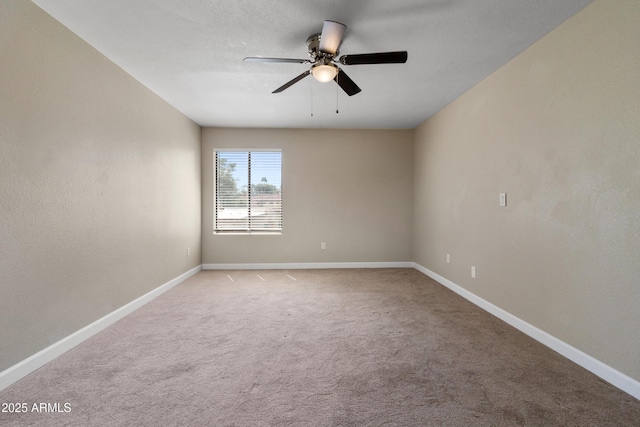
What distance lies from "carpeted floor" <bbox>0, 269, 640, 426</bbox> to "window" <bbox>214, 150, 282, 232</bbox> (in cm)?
226

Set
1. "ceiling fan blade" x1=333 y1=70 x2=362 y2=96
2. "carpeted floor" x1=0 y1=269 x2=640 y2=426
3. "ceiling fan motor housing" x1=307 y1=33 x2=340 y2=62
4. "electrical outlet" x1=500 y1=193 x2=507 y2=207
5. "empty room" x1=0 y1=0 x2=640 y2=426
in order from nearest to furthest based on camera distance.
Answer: "carpeted floor" x1=0 y1=269 x2=640 y2=426
"empty room" x1=0 y1=0 x2=640 y2=426
"ceiling fan motor housing" x1=307 y1=33 x2=340 y2=62
"ceiling fan blade" x1=333 y1=70 x2=362 y2=96
"electrical outlet" x1=500 y1=193 x2=507 y2=207

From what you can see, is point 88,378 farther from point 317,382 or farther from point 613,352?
point 613,352

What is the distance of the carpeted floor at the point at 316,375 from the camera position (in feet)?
5.09

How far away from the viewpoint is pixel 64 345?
7.35 ft

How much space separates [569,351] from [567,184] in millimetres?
1266

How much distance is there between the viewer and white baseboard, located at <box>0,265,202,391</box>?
1.83 m

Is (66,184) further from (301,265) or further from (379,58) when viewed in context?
(301,265)

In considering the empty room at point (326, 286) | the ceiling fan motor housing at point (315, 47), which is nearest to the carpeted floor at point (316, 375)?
the empty room at point (326, 286)

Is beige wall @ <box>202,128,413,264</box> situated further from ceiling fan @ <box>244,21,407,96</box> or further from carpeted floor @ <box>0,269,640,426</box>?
ceiling fan @ <box>244,21,407,96</box>

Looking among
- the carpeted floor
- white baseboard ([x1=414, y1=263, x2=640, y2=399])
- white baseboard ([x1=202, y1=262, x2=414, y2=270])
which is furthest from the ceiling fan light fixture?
white baseboard ([x1=202, y1=262, x2=414, y2=270])

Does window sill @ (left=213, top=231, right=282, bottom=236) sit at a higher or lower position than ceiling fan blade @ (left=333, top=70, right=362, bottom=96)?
lower

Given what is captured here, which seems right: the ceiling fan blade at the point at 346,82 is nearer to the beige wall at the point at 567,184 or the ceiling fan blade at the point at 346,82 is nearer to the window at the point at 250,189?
the beige wall at the point at 567,184

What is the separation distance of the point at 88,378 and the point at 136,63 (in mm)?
2773

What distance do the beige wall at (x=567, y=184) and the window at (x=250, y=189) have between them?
126 inches
